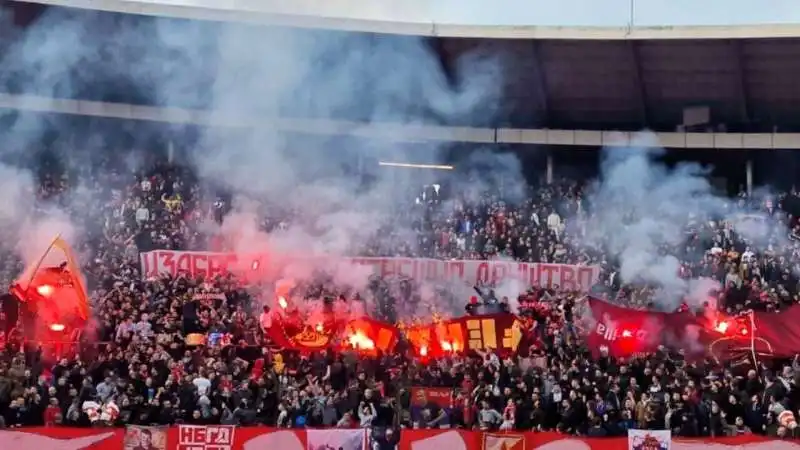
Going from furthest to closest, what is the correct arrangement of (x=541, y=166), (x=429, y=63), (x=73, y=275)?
(x=541, y=166) < (x=429, y=63) < (x=73, y=275)

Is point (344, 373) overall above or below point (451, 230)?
below

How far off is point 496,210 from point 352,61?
274cm

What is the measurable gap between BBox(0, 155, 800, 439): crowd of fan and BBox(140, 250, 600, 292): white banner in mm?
214

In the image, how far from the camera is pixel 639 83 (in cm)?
1452

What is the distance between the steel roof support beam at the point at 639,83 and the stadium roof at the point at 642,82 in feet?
0.04

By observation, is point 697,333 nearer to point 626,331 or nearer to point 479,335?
point 626,331

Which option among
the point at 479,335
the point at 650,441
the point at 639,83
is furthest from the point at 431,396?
the point at 639,83

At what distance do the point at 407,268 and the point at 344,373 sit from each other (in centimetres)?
265

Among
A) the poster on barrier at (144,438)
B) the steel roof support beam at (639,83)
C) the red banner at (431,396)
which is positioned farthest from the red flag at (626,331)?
the poster on barrier at (144,438)

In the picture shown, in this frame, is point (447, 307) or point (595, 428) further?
point (447, 307)

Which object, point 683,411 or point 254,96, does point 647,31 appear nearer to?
point 254,96

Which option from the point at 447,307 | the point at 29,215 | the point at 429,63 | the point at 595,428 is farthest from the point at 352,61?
the point at 595,428

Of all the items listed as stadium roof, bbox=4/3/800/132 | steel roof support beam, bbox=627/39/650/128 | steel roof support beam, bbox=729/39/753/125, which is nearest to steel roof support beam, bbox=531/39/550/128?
stadium roof, bbox=4/3/800/132

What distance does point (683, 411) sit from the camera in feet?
30.0
